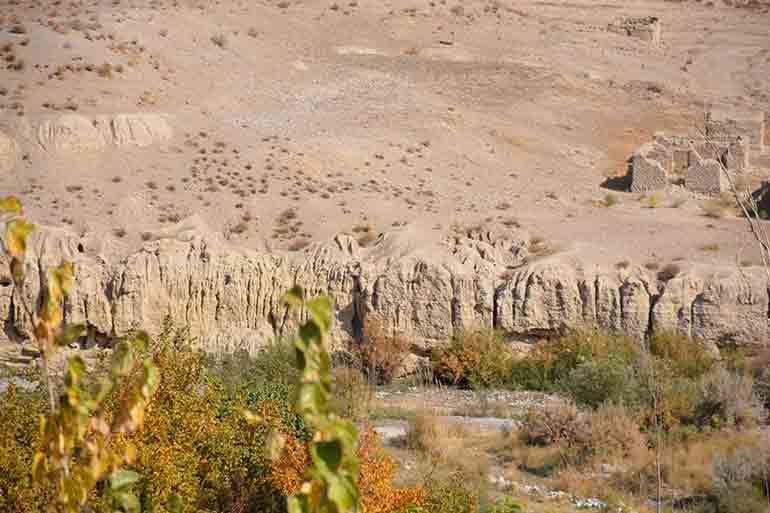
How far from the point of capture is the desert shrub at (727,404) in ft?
53.2

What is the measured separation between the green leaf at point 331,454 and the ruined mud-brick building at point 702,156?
76.2 ft

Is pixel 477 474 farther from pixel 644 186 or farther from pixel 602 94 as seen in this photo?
pixel 602 94

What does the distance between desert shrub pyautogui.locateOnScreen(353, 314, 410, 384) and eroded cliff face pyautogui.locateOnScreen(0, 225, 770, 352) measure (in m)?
0.20

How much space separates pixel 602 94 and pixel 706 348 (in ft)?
60.0

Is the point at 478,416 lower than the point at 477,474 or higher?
lower

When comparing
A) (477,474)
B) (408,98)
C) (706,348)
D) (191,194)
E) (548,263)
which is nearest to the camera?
(477,474)

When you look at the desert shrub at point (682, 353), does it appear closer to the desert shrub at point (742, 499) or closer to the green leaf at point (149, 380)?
the desert shrub at point (742, 499)

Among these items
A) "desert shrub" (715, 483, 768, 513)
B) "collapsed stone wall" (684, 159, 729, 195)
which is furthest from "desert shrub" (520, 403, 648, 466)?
"collapsed stone wall" (684, 159, 729, 195)

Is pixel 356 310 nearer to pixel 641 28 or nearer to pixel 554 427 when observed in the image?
pixel 554 427

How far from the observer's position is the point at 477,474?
14.1 metres

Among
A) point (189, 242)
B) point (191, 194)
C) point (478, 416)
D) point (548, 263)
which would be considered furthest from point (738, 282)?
point (191, 194)

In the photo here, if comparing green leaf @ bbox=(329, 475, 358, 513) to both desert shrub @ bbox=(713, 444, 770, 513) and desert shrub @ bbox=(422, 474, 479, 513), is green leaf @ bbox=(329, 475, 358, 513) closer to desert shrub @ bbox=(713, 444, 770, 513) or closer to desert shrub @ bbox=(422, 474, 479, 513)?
desert shrub @ bbox=(422, 474, 479, 513)

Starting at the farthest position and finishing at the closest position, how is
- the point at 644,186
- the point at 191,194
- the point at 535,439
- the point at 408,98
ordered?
the point at 408,98 < the point at 644,186 < the point at 191,194 < the point at 535,439

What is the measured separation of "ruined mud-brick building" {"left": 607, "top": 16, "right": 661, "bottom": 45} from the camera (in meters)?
45.2
